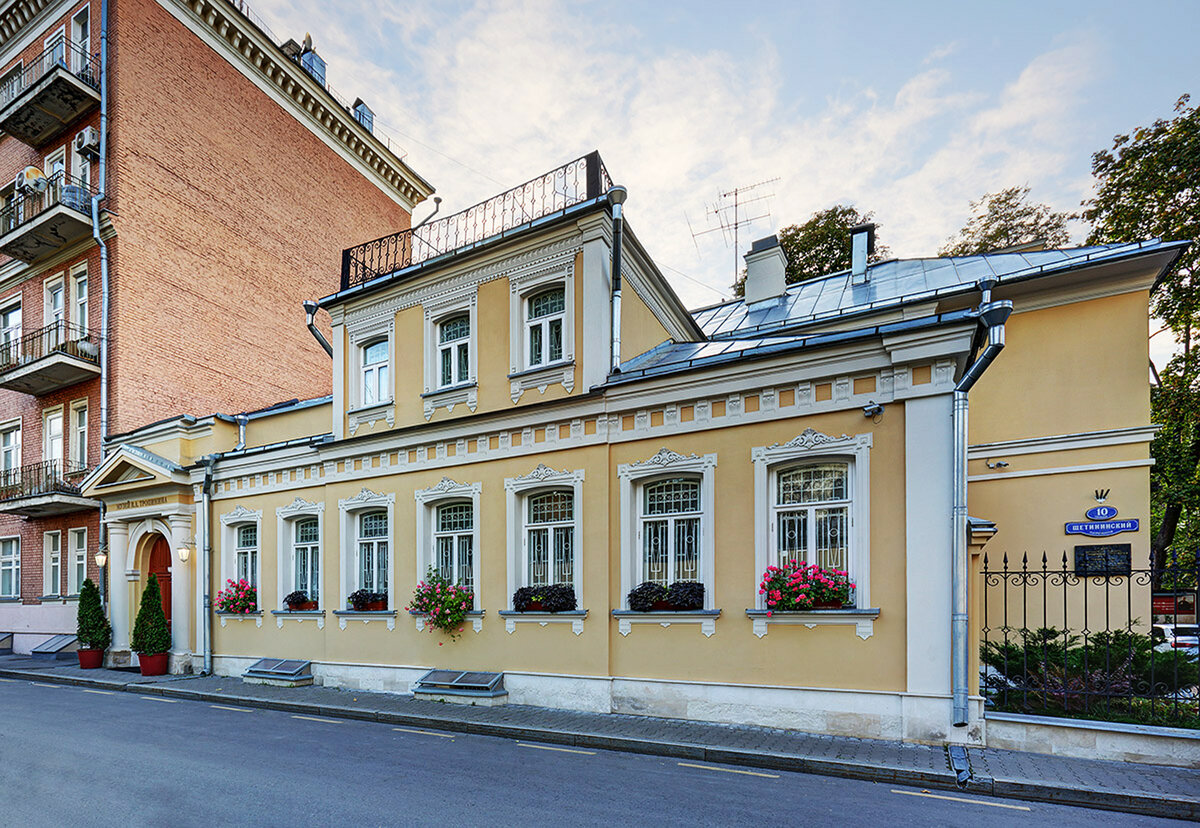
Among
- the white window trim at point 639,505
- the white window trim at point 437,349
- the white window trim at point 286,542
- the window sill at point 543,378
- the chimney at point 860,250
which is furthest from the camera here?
the chimney at point 860,250

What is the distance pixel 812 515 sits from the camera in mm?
8875

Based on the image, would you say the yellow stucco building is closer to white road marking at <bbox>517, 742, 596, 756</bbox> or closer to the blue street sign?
the blue street sign

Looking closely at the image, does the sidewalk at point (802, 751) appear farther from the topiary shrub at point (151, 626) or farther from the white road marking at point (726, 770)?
the topiary shrub at point (151, 626)

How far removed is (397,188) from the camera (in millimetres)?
28969

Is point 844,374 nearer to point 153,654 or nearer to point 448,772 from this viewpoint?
point 448,772

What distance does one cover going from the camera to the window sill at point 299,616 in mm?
13359

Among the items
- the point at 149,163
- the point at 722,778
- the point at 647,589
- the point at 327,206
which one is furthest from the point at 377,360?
the point at 327,206

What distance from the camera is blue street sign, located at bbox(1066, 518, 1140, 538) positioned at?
11.7m

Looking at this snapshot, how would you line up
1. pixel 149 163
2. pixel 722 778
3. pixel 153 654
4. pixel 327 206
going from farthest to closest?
1. pixel 327 206
2. pixel 149 163
3. pixel 153 654
4. pixel 722 778

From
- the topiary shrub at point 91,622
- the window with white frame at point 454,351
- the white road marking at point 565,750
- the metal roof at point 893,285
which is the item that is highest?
the metal roof at point 893,285

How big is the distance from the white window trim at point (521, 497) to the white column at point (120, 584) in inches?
478

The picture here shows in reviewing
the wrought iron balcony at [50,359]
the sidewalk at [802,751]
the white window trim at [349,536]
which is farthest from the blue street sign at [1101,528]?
the wrought iron balcony at [50,359]

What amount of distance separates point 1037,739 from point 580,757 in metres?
5.08

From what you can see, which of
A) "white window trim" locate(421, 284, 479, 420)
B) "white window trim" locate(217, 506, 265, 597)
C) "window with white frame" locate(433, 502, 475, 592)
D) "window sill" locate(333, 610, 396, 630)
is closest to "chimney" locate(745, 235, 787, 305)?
"white window trim" locate(421, 284, 479, 420)
